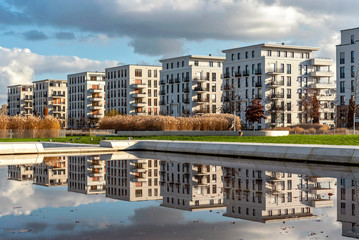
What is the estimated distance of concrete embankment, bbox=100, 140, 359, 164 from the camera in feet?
76.2

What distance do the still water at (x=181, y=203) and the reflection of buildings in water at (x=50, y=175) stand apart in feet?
0.12

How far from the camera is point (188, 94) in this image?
97.3 m

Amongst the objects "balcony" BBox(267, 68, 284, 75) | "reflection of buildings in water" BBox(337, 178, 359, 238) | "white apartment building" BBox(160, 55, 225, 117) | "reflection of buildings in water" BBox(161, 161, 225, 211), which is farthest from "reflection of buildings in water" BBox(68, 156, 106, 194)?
"white apartment building" BBox(160, 55, 225, 117)

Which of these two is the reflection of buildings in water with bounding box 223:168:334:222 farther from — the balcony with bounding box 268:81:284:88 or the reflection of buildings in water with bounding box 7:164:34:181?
the balcony with bounding box 268:81:284:88

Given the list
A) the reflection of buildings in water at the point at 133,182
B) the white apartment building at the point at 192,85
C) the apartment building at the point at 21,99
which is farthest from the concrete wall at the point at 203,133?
the apartment building at the point at 21,99

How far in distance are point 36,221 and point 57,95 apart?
452ft

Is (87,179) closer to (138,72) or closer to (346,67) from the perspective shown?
(346,67)

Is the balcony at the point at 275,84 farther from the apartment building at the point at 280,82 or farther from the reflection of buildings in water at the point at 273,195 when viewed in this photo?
the reflection of buildings in water at the point at 273,195

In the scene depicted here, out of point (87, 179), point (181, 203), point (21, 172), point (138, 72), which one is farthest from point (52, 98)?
point (181, 203)

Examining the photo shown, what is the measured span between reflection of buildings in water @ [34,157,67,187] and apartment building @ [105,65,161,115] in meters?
86.9

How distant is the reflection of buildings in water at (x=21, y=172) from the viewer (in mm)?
18781

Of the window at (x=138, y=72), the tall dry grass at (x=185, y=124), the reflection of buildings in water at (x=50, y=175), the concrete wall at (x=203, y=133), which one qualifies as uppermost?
the window at (x=138, y=72)

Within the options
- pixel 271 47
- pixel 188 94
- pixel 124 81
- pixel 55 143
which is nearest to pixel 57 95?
pixel 124 81

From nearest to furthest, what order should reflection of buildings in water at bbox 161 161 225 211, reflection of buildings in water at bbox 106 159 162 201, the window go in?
reflection of buildings in water at bbox 161 161 225 211 → reflection of buildings in water at bbox 106 159 162 201 → the window
